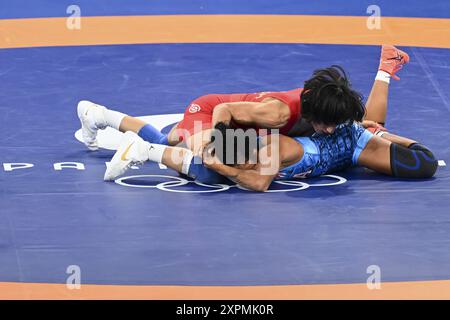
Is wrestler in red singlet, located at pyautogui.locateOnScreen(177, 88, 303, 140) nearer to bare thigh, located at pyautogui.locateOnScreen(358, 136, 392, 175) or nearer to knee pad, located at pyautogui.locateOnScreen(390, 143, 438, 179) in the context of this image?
bare thigh, located at pyautogui.locateOnScreen(358, 136, 392, 175)

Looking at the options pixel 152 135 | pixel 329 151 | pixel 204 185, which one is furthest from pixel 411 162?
pixel 152 135

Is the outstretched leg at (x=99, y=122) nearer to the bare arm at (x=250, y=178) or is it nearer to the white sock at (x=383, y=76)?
the bare arm at (x=250, y=178)

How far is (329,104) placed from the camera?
791cm

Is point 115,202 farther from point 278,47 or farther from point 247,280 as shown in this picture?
Result: point 278,47

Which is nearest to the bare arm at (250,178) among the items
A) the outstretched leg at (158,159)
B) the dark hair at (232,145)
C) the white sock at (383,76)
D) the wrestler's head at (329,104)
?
the dark hair at (232,145)

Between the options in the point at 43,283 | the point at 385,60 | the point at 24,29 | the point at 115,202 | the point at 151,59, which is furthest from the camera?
the point at 24,29

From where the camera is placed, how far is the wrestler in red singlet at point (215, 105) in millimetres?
8219

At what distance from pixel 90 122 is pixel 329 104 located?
6.28 ft

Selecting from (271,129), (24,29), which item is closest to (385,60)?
(271,129)

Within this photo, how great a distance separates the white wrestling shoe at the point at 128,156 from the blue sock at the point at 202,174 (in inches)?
12.5

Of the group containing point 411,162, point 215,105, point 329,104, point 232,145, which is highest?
point 329,104

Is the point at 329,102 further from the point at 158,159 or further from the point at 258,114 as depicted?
the point at 158,159

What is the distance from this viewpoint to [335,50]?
11.7 m

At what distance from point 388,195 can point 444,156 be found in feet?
3.27
